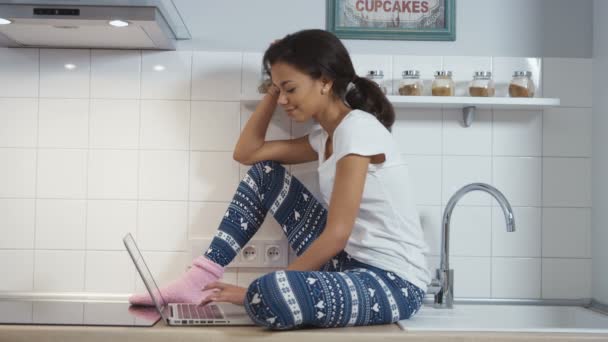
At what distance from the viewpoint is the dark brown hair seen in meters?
1.71

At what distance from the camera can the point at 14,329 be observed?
1424 millimetres

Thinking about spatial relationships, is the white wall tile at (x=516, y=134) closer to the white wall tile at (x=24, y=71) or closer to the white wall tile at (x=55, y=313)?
the white wall tile at (x=55, y=313)

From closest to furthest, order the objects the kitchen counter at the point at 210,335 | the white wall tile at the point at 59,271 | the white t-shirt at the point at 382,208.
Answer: the kitchen counter at the point at 210,335
the white t-shirt at the point at 382,208
the white wall tile at the point at 59,271

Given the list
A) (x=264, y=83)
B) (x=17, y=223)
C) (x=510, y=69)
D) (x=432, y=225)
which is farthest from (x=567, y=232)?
(x=17, y=223)

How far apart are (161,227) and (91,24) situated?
625 millimetres

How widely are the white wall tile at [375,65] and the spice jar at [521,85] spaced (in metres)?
0.35

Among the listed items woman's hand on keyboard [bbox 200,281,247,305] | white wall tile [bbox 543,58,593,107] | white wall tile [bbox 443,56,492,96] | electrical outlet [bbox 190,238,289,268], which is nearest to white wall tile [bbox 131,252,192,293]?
electrical outlet [bbox 190,238,289,268]

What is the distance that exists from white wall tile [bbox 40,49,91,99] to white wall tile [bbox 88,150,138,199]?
189 millimetres

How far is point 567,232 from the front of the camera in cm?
207

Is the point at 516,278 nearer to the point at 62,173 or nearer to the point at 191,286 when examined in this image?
the point at 191,286

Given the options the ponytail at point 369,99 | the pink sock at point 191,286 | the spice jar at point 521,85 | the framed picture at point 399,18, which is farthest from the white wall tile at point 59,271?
the spice jar at point 521,85

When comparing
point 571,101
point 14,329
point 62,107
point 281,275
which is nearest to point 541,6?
point 571,101

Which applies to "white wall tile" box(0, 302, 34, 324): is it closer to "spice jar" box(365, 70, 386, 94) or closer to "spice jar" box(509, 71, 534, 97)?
"spice jar" box(365, 70, 386, 94)

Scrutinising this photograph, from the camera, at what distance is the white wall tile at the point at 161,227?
2.03m
